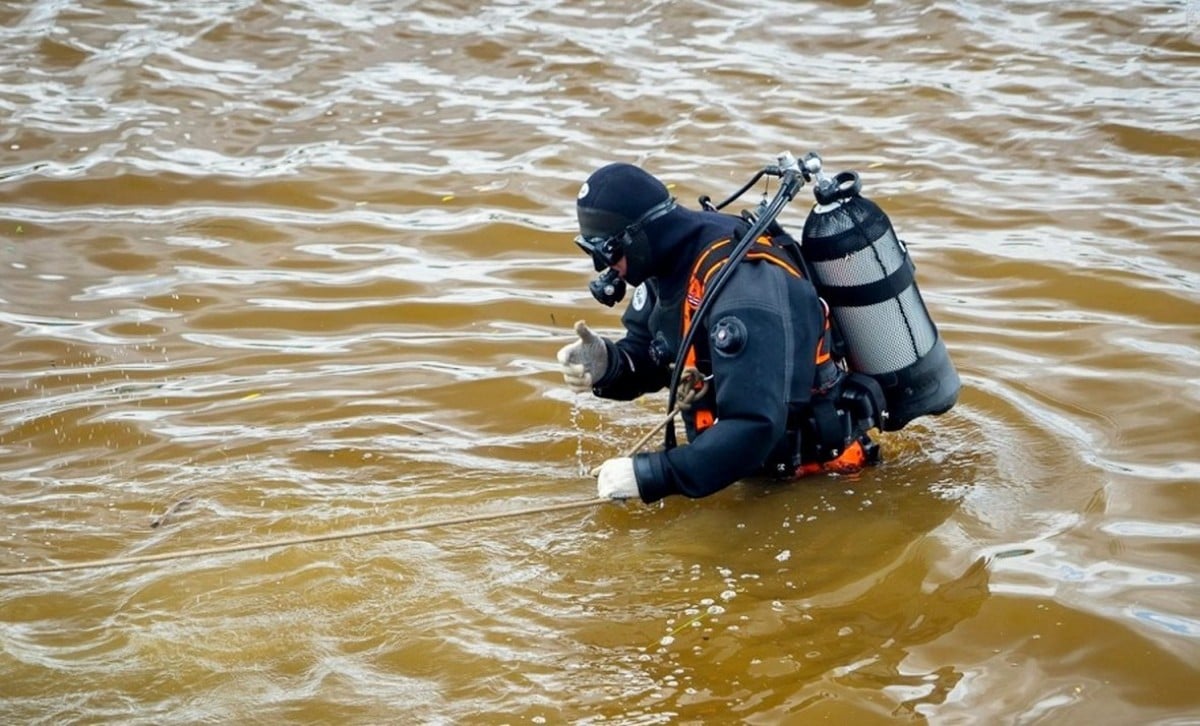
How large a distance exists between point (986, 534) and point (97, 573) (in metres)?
2.81

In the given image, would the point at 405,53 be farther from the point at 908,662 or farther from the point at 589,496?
the point at 908,662

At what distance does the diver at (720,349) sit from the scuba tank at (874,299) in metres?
0.07

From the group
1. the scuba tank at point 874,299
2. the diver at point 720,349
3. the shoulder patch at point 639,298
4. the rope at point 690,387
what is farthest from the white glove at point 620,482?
the scuba tank at point 874,299

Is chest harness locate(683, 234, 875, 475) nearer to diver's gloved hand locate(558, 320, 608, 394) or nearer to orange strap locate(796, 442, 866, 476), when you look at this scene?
orange strap locate(796, 442, 866, 476)

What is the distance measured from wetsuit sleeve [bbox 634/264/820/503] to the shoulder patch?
611mm

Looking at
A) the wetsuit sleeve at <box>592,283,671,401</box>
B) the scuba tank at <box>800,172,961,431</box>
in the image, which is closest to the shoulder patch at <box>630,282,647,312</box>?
the wetsuit sleeve at <box>592,283,671,401</box>

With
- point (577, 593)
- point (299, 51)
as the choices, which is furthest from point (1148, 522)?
point (299, 51)

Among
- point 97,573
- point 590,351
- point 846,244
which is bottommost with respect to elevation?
point 97,573

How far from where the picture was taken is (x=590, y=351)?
4.53m

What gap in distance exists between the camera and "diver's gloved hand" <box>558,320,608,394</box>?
4.51 m

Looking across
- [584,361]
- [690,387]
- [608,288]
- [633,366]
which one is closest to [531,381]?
[633,366]

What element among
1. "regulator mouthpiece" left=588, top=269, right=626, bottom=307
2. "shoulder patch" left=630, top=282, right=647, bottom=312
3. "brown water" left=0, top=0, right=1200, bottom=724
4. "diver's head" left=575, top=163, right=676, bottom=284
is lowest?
"brown water" left=0, top=0, right=1200, bottom=724

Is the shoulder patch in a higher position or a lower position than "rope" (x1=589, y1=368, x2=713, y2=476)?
higher

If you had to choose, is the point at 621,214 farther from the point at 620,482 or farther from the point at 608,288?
the point at 620,482
